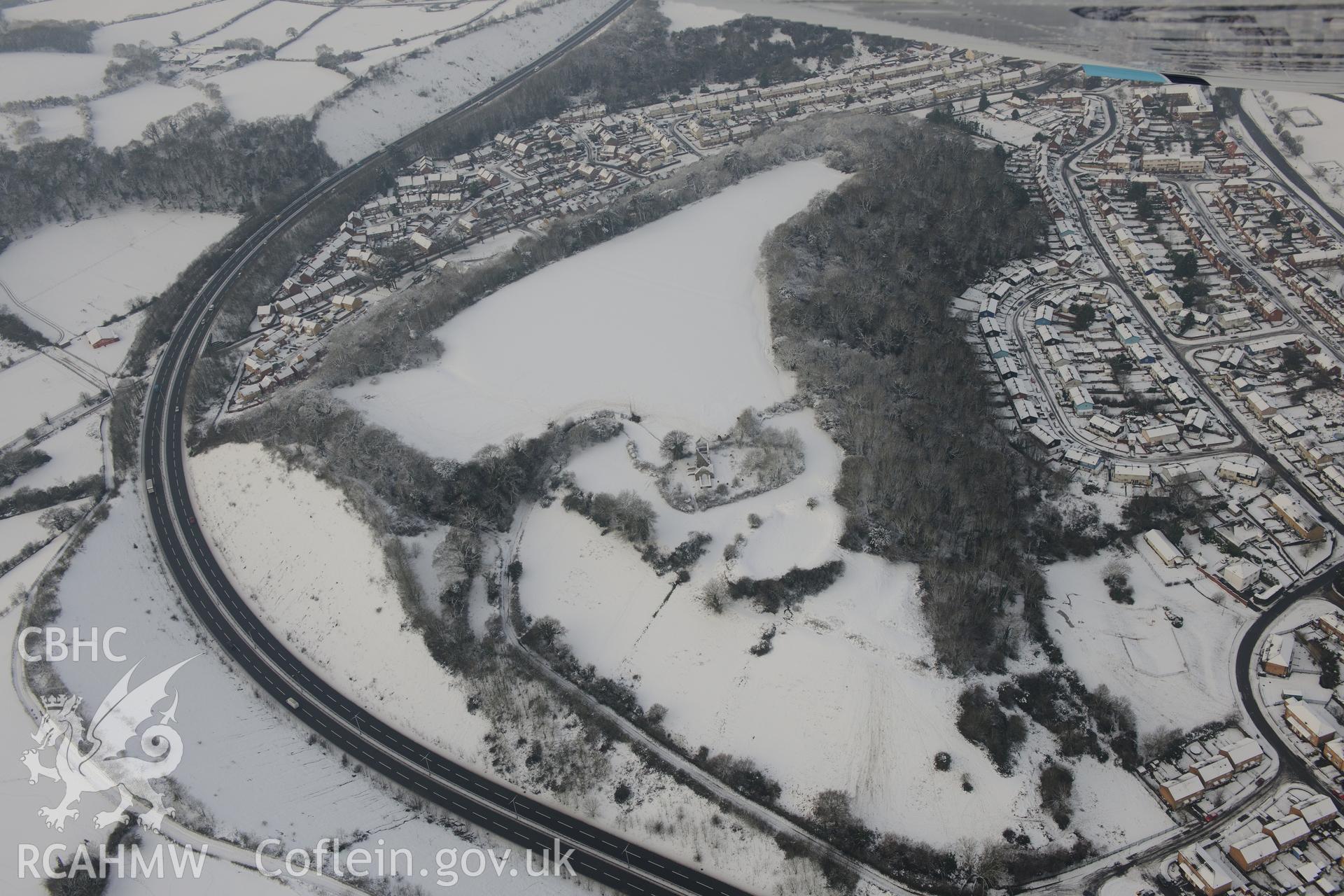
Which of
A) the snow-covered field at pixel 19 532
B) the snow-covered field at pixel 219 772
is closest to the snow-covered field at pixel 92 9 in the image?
the snow-covered field at pixel 19 532

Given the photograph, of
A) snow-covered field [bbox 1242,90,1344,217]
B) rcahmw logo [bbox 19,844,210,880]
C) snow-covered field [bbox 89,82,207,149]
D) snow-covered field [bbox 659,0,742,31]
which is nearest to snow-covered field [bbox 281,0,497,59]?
snow-covered field [bbox 89,82,207,149]

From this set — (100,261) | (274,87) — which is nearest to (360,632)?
(100,261)

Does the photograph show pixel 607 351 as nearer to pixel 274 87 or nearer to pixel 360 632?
pixel 360 632

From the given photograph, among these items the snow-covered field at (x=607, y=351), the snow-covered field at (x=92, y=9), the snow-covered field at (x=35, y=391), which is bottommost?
the snow-covered field at (x=35, y=391)

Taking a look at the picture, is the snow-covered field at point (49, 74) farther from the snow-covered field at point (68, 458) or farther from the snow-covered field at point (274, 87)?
the snow-covered field at point (68, 458)

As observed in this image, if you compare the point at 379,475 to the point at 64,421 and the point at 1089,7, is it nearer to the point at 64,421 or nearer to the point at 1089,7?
the point at 64,421

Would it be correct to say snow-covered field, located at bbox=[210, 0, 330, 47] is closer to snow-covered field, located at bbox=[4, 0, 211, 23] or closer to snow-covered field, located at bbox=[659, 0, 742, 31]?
snow-covered field, located at bbox=[4, 0, 211, 23]
